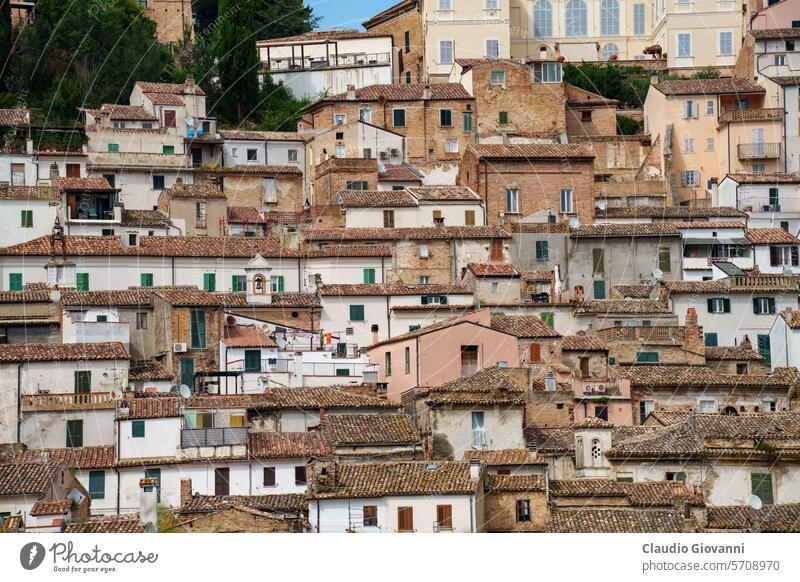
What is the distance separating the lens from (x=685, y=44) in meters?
62.0

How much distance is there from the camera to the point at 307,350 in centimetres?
3916

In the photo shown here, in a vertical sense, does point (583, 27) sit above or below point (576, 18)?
below

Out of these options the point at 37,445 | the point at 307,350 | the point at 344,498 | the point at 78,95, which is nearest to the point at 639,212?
the point at 307,350

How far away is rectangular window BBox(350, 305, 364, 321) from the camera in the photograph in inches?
1606

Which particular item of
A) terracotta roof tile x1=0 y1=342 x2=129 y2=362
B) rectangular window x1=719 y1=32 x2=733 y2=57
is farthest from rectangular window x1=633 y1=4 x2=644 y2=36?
terracotta roof tile x1=0 y1=342 x2=129 y2=362

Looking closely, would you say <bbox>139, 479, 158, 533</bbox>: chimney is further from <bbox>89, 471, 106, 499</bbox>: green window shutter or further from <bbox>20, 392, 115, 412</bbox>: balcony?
<bbox>20, 392, 115, 412</bbox>: balcony

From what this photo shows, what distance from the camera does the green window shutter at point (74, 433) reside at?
33.5 metres

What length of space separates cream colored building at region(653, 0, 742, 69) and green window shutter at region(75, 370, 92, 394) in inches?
1227

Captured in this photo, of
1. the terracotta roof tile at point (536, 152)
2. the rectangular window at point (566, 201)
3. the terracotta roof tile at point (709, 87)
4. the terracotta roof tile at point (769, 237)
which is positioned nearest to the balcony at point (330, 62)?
the terracotta roof tile at point (709, 87)

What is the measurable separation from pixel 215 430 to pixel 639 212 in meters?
19.4

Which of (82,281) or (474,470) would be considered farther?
(82,281)

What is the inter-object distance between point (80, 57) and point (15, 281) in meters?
15.3

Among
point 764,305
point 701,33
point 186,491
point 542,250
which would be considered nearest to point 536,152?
point 542,250

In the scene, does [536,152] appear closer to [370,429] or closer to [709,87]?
[709,87]
